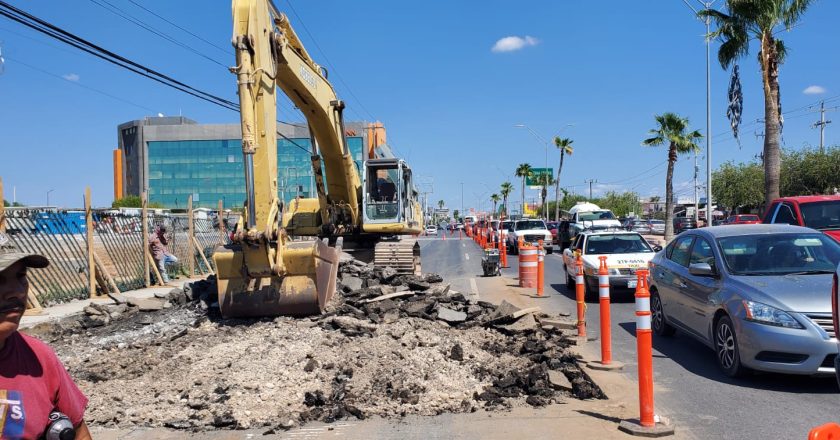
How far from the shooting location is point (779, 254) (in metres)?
7.76

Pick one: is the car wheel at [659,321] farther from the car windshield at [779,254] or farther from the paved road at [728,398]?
the car windshield at [779,254]

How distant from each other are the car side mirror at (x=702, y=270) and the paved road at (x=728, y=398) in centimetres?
108

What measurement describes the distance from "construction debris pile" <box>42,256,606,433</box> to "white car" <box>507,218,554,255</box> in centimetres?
2220

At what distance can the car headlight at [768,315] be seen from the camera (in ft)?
21.1

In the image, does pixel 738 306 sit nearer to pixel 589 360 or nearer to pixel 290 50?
pixel 589 360

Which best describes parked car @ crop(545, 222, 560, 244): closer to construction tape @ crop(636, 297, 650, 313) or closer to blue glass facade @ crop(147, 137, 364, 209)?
construction tape @ crop(636, 297, 650, 313)

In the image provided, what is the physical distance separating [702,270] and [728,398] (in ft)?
5.75

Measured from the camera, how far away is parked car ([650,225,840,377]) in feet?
20.9

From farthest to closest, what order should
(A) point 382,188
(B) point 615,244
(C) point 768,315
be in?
(A) point 382,188 < (B) point 615,244 < (C) point 768,315

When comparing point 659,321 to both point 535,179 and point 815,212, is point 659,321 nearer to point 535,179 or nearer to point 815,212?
point 815,212

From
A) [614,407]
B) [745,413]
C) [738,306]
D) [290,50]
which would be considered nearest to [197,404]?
[614,407]

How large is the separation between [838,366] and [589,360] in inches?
202

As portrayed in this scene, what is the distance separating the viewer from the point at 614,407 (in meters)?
6.10

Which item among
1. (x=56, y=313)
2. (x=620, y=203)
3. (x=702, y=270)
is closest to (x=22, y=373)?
(x=702, y=270)
